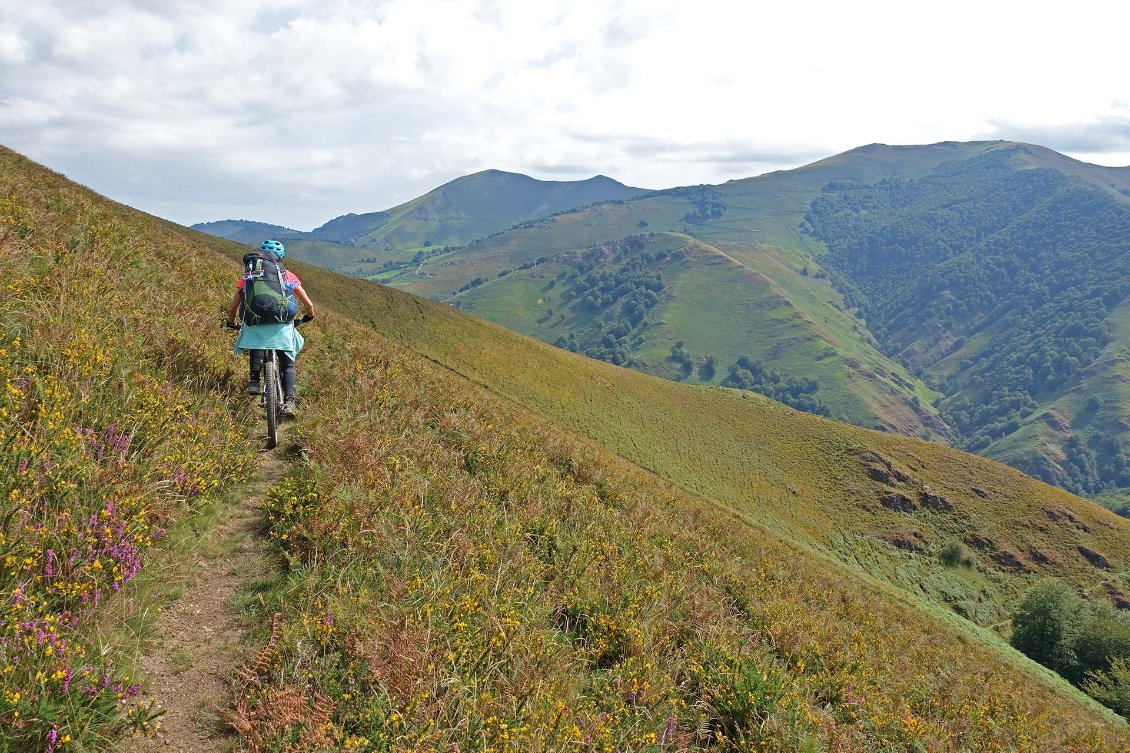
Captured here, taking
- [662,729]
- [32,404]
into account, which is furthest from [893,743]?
[32,404]

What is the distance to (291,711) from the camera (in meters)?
3.99

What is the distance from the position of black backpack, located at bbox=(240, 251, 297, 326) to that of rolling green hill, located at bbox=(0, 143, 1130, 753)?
4.00ft

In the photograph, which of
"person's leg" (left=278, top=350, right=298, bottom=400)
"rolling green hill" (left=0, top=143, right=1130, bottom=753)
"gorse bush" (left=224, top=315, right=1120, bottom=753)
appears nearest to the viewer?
"rolling green hill" (left=0, top=143, right=1130, bottom=753)

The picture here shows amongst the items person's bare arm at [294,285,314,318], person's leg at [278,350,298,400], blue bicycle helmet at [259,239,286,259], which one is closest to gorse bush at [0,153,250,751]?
person's leg at [278,350,298,400]

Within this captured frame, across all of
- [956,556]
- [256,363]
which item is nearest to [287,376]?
[256,363]

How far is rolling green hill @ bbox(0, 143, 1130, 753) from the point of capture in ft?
13.3

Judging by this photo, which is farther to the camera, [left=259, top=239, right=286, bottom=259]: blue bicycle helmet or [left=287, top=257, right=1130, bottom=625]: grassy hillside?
[left=287, top=257, right=1130, bottom=625]: grassy hillside

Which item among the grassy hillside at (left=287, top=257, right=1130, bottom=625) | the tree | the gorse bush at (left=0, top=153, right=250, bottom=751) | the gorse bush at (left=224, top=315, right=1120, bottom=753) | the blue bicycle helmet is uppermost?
the blue bicycle helmet

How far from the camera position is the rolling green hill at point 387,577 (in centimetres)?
404

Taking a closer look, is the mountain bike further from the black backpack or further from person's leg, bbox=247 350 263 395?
the black backpack

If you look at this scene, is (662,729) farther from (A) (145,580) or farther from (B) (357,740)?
(A) (145,580)

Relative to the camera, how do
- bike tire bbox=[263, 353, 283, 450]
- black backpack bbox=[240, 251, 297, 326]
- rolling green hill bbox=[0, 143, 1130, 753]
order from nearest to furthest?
rolling green hill bbox=[0, 143, 1130, 753] → bike tire bbox=[263, 353, 283, 450] → black backpack bbox=[240, 251, 297, 326]

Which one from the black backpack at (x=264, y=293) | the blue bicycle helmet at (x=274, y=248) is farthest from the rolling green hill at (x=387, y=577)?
the blue bicycle helmet at (x=274, y=248)

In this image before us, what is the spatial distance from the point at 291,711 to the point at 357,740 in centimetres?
66
